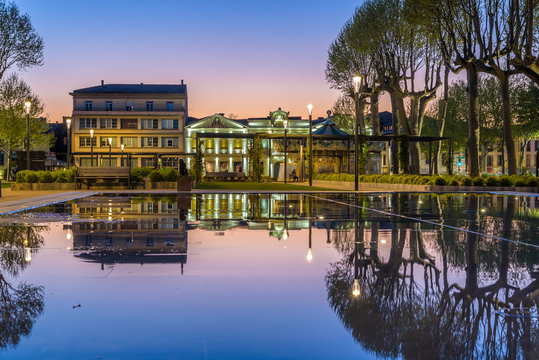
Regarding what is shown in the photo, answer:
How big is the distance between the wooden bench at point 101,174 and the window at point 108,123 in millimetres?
59285

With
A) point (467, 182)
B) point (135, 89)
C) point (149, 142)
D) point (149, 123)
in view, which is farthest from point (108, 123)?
point (467, 182)

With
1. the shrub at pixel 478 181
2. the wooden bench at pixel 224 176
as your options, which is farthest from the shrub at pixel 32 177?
the wooden bench at pixel 224 176

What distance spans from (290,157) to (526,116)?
984 inches

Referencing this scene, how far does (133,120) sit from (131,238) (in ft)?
270

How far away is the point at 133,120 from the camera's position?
8875 centimetres

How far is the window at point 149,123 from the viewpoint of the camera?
291ft

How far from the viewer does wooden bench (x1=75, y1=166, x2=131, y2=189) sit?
1217 inches

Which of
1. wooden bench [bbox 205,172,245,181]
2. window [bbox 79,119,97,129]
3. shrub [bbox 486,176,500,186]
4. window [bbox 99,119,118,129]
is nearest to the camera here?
shrub [bbox 486,176,500,186]

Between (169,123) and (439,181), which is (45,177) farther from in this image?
(169,123)

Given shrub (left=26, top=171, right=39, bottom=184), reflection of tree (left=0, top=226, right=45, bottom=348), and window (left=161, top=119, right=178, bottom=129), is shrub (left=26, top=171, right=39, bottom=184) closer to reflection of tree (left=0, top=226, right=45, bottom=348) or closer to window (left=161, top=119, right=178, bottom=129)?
reflection of tree (left=0, top=226, right=45, bottom=348)

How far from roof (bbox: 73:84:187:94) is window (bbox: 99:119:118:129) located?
430 centimetres

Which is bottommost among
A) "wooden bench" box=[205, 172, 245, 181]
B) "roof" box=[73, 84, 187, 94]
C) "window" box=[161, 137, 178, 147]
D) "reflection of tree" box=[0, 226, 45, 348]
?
"reflection of tree" box=[0, 226, 45, 348]

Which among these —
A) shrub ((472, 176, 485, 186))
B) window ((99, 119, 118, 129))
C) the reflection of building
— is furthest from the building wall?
the reflection of building

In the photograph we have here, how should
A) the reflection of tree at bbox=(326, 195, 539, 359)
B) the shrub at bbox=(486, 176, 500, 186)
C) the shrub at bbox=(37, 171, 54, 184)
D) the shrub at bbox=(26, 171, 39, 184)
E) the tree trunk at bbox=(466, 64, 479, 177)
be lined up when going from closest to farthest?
the reflection of tree at bbox=(326, 195, 539, 359) → the shrub at bbox=(26, 171, 39, 184) → the shrub at bbox=(37, 171, 54, 184) → the shrub at bbox=(486, 176, 500, 186) → the tree trunk at bbox=(466, 64, 479, 177)
